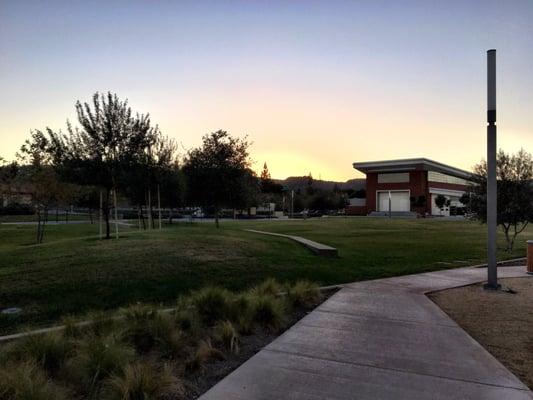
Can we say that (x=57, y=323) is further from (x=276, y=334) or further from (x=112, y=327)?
(x=276, y=334)

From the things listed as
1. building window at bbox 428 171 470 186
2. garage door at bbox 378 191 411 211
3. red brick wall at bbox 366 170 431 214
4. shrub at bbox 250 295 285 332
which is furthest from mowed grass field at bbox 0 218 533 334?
building window at bbox 428 171 470 186

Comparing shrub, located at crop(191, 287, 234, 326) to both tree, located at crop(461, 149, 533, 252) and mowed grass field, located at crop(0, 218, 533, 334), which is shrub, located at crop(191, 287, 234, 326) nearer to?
mowed grass field, located at crop(0, 218, 533, 334)

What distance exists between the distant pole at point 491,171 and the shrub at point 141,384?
8.38 m

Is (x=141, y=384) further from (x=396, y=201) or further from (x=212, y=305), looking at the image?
(x=396, y=201)

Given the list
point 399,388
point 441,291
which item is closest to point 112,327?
point 399,388

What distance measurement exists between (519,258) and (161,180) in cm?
1855

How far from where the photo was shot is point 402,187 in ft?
283

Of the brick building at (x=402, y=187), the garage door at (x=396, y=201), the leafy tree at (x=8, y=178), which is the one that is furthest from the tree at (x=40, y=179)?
the garage door at (x=396, y=201)

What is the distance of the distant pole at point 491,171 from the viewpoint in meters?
10.5

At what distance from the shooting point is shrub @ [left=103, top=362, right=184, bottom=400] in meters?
4.02

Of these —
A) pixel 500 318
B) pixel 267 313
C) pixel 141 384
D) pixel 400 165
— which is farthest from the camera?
pixel 400 165

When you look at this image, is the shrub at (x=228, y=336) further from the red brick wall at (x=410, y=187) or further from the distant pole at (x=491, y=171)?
the red brick wall at (x=410, y=187)

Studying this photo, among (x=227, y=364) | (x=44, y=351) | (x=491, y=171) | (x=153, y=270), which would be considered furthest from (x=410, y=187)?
(x=44, y=351)

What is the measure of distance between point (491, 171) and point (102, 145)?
42.7 feet
